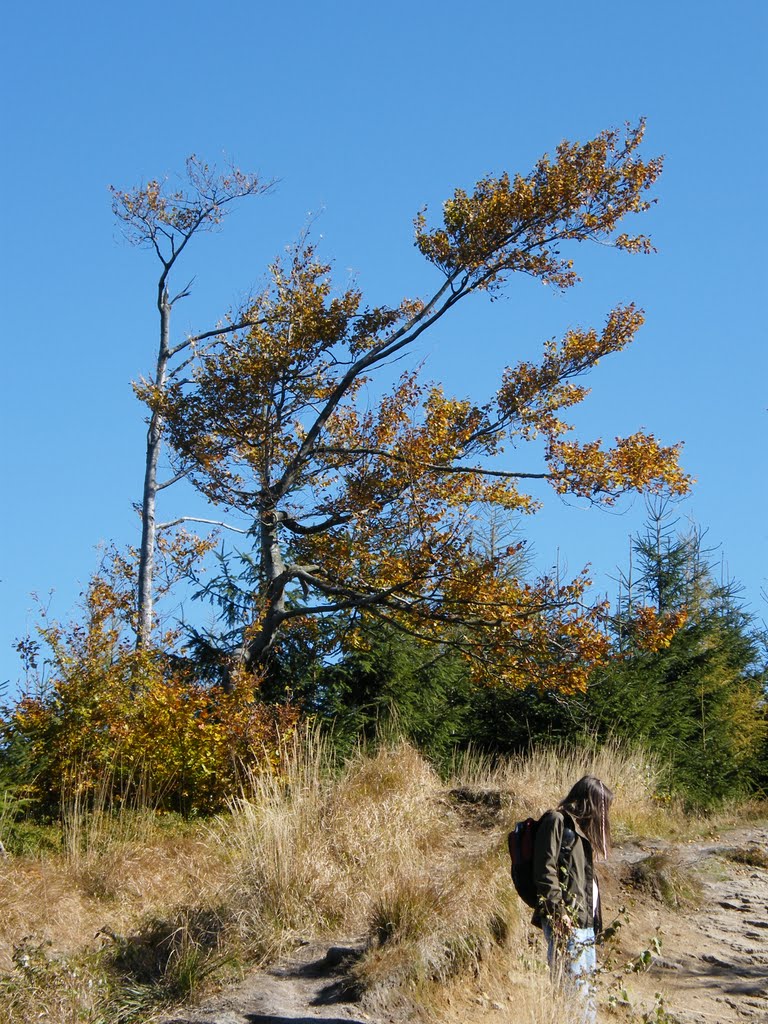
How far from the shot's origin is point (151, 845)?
1129 cm

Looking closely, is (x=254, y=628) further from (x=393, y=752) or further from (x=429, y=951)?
(x=429, y=951)

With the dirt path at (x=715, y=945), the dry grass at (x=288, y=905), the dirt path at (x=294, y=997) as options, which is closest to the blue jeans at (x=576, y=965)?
the dry grass at (x=288, y=905)

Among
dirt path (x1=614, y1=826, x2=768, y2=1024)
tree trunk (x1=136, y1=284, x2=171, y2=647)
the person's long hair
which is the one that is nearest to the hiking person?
the person's long hair

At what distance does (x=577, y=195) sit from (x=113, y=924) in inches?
512

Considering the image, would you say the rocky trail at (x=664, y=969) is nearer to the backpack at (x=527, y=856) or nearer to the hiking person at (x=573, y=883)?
the hiking person at (x=573, y=883)

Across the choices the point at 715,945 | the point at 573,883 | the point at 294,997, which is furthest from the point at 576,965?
the point at 715,945

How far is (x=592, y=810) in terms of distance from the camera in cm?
724

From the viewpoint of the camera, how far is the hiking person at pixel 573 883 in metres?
6.55

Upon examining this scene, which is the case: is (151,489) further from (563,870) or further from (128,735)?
(563,870)

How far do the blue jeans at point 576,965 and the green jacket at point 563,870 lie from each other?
0.40ft

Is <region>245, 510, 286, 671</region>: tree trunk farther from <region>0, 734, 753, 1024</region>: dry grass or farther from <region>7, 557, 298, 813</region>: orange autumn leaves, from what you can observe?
<region>0, 734, 753, 1024</region>: dry grass

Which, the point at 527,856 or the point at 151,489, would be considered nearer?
the point at 527,856

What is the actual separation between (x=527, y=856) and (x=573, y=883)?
0.32 metres

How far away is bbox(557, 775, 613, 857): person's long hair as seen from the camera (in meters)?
7.23
